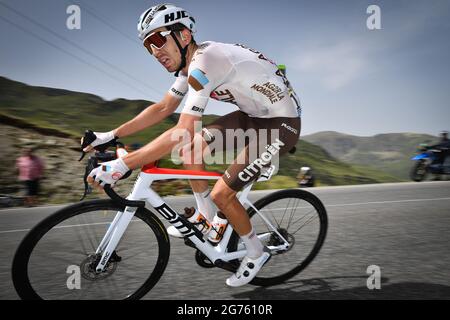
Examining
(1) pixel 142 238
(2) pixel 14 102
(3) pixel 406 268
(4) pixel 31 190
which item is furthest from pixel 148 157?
(2) pixel 14 102

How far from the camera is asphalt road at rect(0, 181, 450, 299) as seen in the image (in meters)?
3.18

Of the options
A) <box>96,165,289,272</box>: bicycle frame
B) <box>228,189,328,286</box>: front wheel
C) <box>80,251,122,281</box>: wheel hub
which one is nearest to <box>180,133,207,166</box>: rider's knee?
<box>96,165,289,272</box>: bicycle frame

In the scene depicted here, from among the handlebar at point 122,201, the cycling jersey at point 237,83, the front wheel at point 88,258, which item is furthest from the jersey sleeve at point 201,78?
the front wheel at point 88,258

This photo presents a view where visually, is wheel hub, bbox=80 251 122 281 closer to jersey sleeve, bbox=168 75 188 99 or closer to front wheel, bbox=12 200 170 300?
front wheel, bbox=12 200 170 300

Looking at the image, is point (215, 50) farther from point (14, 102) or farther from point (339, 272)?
point (14, 102)

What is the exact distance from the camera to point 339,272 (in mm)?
3637

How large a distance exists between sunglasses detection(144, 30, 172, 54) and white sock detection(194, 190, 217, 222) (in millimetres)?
1216

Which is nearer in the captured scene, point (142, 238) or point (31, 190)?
point (142, 238)

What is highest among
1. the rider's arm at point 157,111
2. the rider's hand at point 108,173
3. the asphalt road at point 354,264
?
the rider's arm at point 157,111

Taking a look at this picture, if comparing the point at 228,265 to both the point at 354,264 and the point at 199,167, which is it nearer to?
the point at 199,167

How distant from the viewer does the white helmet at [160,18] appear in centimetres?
286

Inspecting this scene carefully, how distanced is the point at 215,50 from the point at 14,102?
631 ft

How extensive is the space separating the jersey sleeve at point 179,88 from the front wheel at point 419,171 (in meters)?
13.7

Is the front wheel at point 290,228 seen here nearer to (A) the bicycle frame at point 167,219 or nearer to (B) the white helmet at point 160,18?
(A) the bicycle frame at point 167,219
